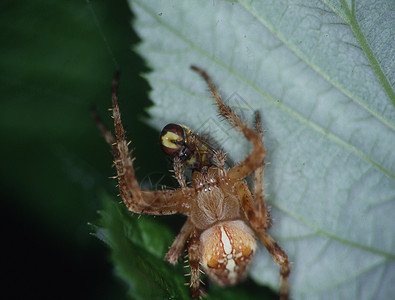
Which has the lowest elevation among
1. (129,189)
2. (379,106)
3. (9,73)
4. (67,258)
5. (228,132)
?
(67,258)

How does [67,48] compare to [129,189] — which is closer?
[129,189]

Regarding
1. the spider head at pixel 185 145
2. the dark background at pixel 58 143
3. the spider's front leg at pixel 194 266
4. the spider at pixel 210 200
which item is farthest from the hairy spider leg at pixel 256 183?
the dark background at pixel 58 143

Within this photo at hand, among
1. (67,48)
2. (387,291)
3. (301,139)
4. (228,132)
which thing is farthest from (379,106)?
(67,48)

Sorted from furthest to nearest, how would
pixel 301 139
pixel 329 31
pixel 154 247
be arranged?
pixel 154 247 → pixel 301 139 → pixel 329 31

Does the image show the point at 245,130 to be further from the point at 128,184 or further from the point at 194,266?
the point at 194,266

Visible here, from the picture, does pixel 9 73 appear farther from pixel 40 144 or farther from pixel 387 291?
pixel 387 291

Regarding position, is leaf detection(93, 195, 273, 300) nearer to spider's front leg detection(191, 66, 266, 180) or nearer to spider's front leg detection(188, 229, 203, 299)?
spider's front leg detection(188, 229, 203, 299)

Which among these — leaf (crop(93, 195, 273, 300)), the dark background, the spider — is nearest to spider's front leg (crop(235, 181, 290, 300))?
the spider
